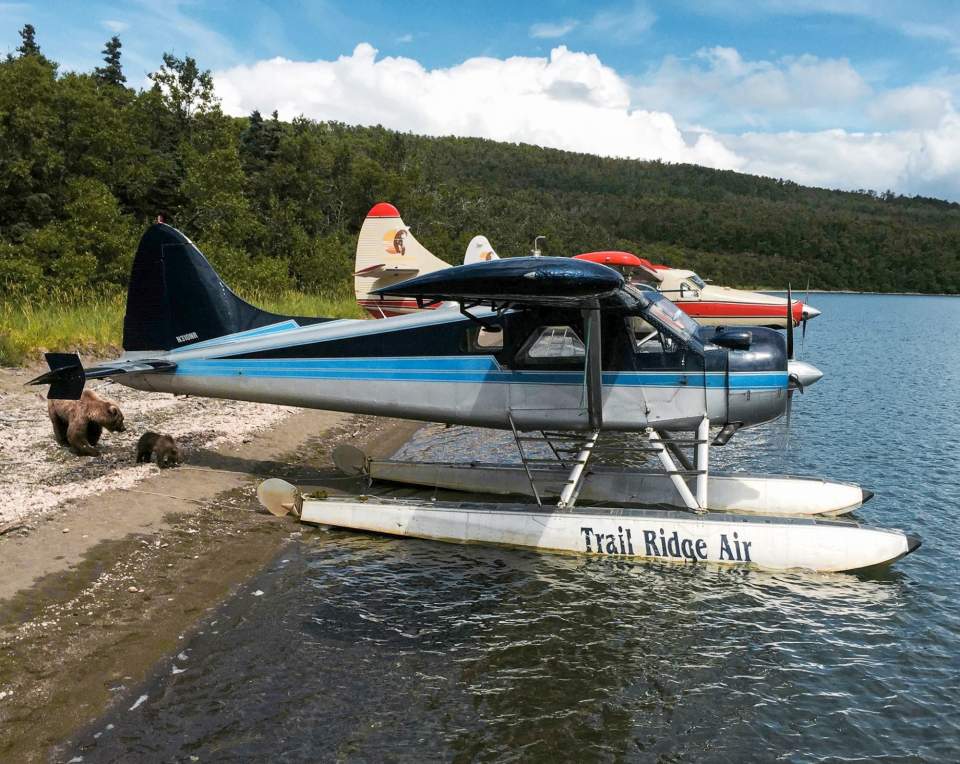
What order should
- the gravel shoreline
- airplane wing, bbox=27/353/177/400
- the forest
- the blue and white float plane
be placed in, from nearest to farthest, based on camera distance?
the blue and white float plane
the gravel shoreline
airplane wing, bbox=27/353/177/400
the forest

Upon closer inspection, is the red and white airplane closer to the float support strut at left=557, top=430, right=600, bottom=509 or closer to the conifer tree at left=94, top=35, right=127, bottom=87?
the float support strut at left=557, top=430, right=600, bottom=509

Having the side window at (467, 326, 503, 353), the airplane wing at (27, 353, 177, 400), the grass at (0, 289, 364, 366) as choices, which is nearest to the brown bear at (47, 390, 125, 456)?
the airplane wing at (27, 353, 177, 400)

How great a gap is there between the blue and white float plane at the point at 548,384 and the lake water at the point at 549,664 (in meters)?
0.33

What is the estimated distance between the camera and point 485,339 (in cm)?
869

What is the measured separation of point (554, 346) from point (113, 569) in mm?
4929

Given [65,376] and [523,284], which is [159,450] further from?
[523,284]

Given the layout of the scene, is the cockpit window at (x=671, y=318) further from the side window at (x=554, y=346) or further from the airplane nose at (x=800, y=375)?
A: the airplane nose at (x=800, y=375)

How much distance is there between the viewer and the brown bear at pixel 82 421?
964 cm

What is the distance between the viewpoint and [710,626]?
21.5ft

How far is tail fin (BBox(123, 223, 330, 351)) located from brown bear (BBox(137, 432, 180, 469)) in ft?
3.93

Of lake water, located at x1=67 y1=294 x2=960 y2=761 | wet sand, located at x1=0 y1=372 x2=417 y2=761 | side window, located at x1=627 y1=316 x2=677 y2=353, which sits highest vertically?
side window, located at x1=627 y1=316 x2=677 y2=353

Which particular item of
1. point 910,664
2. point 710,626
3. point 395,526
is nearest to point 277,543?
point 395,526

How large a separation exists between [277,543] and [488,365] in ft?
10.1

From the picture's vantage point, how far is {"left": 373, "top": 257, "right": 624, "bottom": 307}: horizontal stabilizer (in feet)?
22.2
